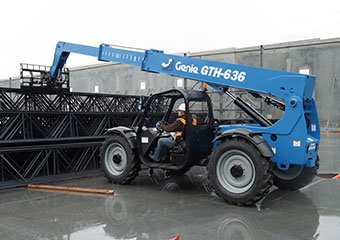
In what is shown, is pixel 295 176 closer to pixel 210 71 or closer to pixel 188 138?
pixel 188 138

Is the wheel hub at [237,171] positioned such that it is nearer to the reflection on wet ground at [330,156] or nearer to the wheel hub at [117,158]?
the wheel hub at [117,158]

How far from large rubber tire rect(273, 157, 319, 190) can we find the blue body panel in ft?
1.80

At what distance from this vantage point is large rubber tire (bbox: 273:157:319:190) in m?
7.02

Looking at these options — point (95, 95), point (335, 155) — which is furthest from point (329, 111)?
point (95, 95)

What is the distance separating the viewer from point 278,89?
6.34 m

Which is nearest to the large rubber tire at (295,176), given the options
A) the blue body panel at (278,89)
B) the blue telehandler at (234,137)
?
the blue telehandler at (234,137)

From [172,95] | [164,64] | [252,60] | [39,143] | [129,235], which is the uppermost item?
[252,60]

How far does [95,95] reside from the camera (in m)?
11.2

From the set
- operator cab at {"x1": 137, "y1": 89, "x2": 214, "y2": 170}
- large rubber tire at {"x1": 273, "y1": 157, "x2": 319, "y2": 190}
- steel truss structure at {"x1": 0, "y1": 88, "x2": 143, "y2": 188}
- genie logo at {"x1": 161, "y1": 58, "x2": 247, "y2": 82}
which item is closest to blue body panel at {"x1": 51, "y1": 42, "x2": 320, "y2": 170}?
genie logo at {"x1": 161, "y1": 58, "x2": 247, "y2": 82}

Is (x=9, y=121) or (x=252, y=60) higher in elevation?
(x=252, y=60)

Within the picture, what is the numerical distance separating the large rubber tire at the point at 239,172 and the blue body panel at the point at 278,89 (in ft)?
1.52

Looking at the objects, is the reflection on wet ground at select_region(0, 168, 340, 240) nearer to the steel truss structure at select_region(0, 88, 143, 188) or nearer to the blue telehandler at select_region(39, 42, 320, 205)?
the blue telehandler at select_region(39, 42, 320, 205)

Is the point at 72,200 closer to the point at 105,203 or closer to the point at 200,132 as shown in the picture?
the point at 105,203

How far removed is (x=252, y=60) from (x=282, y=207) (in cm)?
1669
